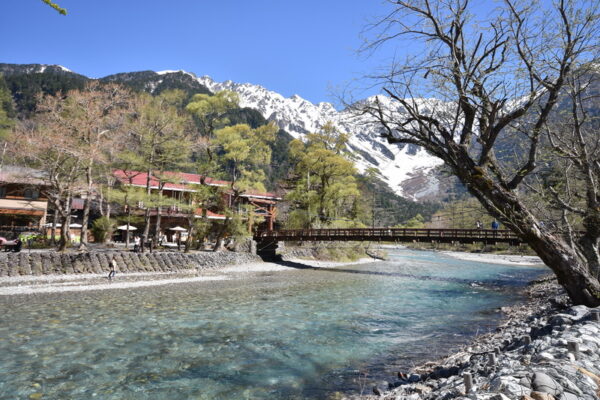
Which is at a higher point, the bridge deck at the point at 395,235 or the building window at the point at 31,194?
the building window at the point at 31,194

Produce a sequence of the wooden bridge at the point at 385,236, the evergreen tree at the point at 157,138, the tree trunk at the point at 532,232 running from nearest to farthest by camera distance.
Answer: the tree trunk at the point at 532,232 → the evergreen tree at the point at 157,138 → the wooden bridge at the point at 385,236

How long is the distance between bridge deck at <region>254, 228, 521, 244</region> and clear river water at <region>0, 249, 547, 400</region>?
1140 centimetres

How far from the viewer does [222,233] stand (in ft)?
87.3

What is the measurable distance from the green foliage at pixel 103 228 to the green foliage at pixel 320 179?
1539cm

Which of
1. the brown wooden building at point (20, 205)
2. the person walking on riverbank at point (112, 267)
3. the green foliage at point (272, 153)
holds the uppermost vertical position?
the green foliage at point (272, 153)

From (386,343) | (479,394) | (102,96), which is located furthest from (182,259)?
(479,394)

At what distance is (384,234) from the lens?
92.6 feet

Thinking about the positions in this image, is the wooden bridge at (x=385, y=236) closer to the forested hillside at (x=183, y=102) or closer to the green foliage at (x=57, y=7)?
the forested hillside at (x=183, y=102)

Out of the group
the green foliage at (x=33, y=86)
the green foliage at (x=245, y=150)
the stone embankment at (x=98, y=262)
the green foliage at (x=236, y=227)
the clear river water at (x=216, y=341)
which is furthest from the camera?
A: the green foliage at (x=33, y=86)

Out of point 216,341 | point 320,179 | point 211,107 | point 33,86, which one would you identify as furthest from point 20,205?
point 33,86

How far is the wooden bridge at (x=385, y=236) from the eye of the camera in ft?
82.3

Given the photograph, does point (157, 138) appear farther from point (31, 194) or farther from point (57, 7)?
point (57, 7)

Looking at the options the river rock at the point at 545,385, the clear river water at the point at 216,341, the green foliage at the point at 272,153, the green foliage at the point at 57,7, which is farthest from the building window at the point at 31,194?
the green foliage at the point at 272,153

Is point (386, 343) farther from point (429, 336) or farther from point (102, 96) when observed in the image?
point (102, 96)
